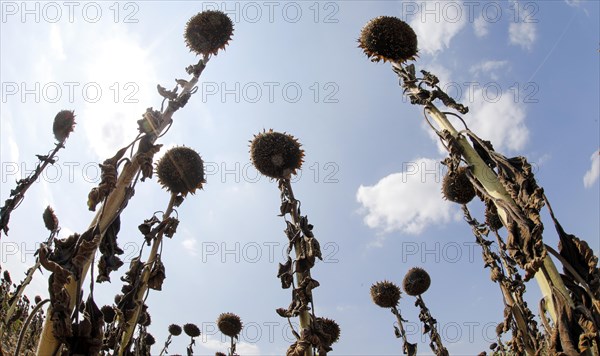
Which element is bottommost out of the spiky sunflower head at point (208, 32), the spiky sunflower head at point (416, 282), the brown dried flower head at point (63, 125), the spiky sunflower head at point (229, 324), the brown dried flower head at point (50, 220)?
the spiky sunflower head at point (229, 324)

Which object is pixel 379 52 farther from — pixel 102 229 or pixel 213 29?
pixel 102 229

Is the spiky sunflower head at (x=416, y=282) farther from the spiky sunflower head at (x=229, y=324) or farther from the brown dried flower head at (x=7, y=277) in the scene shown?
the brown dried flower head at (x=7, y=277)

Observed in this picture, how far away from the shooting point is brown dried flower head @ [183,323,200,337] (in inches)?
505

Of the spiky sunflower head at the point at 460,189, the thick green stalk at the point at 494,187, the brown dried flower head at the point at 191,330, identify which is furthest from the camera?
the brown dried flower head at the point at 191,330

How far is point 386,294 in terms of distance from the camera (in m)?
10.1

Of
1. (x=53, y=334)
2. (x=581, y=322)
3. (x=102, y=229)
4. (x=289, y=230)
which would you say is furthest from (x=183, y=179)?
(x=581, y=322)

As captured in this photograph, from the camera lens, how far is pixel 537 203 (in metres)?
3.09

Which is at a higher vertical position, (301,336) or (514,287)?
(514,287)

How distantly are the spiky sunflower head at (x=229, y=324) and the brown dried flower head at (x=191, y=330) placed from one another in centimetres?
131

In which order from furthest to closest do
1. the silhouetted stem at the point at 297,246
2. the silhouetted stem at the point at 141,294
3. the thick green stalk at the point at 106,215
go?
the silhouetted stem at the point at 141,294
the silhouetted stem at the point at 297,246
the thick green stalk at the point at 106,215

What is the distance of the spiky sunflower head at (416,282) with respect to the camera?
9.95 metres

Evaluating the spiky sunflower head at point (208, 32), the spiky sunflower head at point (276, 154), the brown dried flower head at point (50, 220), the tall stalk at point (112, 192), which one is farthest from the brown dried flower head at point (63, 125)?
the spiky sunflower head at point (276, 154)

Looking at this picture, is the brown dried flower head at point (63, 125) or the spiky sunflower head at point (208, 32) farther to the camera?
the brown dried flower head at point (63, 125)

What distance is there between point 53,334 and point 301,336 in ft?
A: 6.21
